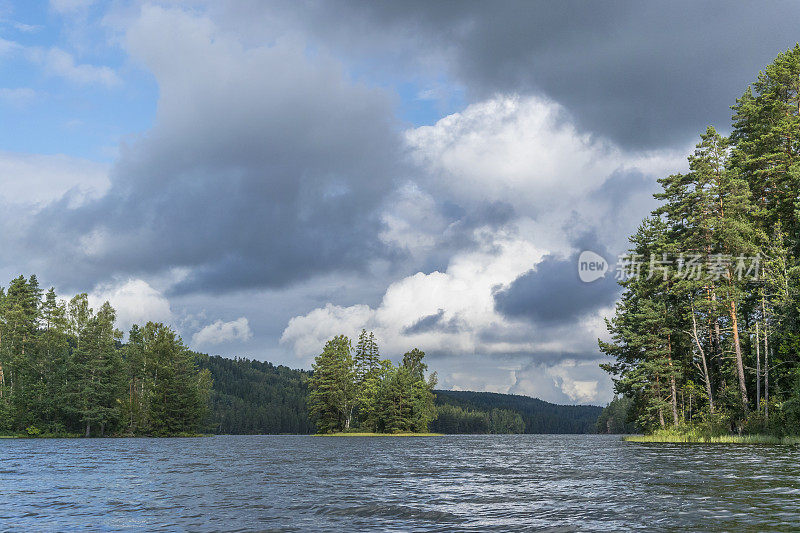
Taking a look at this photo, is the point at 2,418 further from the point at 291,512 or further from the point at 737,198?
the point at 737,198

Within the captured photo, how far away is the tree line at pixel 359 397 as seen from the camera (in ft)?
438

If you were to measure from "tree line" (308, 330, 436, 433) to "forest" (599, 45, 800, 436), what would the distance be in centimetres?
6877

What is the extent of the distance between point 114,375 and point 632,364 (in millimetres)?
91894

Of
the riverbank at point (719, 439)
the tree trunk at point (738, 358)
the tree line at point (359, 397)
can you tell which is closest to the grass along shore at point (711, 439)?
the riverbank at point (719, 439)

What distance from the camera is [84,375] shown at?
105 meters

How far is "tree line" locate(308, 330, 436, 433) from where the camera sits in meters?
134

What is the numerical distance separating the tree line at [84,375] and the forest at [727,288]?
85984 mm

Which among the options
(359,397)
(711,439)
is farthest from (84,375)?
(711,439)

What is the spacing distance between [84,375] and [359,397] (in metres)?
56.8

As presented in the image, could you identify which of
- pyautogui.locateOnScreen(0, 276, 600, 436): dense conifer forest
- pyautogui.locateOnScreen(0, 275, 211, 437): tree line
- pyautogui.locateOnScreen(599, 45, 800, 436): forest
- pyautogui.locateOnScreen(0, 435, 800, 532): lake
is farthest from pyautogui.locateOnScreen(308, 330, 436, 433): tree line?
pyautogui.locateOnScreen(0, 435, 800, 532): lake

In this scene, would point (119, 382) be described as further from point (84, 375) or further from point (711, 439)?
point (711, 439)

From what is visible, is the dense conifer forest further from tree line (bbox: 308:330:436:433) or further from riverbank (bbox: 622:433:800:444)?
riverbank (bbox: 622:433:800:444)

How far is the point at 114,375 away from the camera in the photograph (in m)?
110

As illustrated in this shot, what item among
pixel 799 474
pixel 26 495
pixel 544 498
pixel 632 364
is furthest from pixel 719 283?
pixel 26 495
